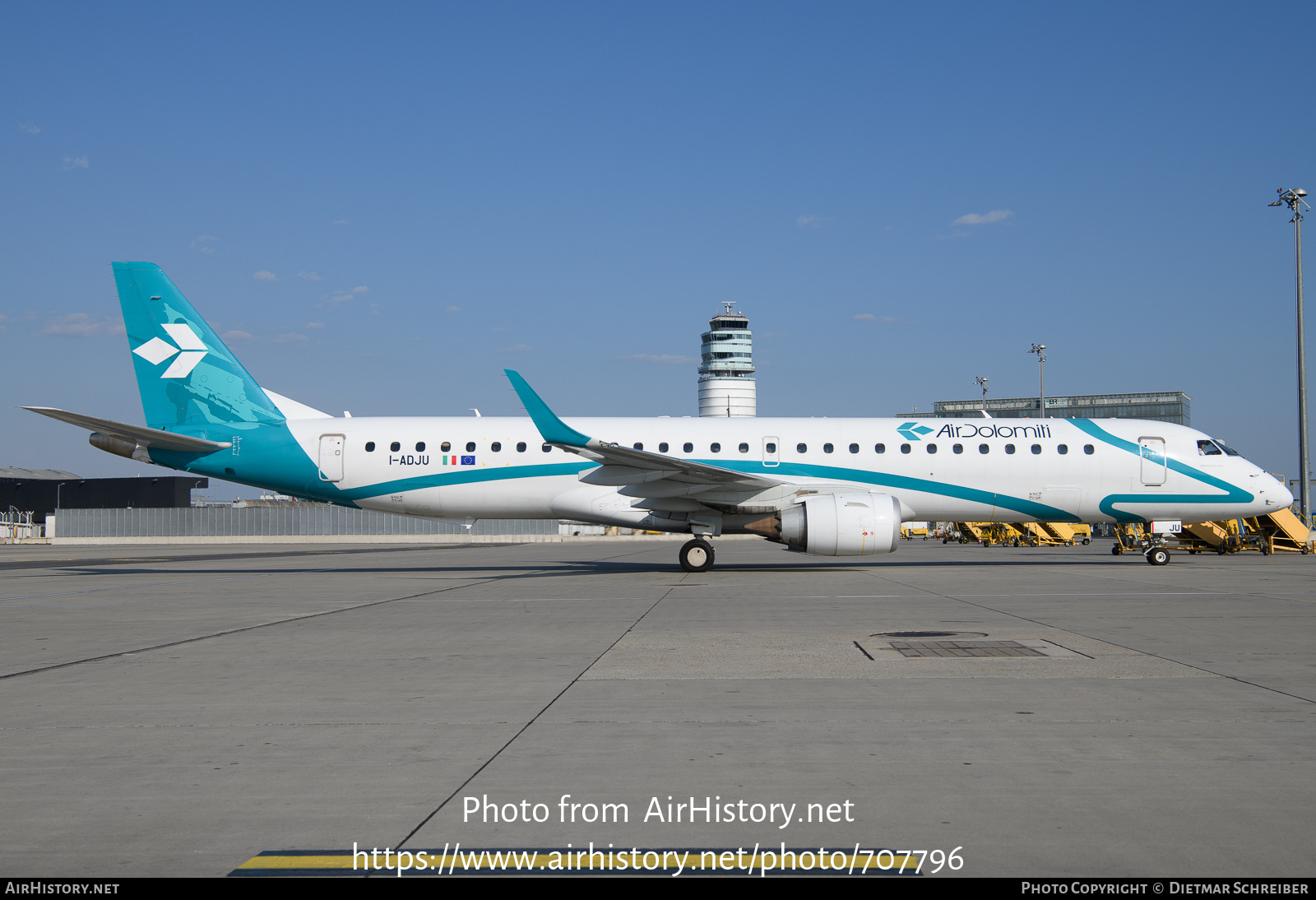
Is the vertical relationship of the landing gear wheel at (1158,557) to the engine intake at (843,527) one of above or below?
below

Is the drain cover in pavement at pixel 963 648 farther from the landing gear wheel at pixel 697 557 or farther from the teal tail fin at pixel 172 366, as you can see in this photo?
the teal tail fin at pixel 172 366

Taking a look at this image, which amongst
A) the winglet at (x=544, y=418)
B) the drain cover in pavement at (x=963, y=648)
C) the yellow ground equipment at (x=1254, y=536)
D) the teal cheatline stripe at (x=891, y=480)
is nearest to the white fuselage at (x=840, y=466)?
the teal cheatline stripe at (x=891, y=480)

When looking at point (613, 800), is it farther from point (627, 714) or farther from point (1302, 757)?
point (1302, 757)

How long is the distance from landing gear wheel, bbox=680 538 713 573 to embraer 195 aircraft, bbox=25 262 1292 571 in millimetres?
49

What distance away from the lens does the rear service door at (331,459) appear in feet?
68.3

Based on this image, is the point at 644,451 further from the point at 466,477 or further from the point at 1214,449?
the point at 1214,449

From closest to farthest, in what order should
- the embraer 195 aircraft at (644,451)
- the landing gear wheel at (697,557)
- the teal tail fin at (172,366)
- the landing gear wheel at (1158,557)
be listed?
the landing gear wheel at (697,557) < the embraer 195 aircraft at (644,451) < the teal tail fin at (172,366) < the landing gear wheel at (1158,557)

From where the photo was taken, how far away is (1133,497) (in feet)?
70.1

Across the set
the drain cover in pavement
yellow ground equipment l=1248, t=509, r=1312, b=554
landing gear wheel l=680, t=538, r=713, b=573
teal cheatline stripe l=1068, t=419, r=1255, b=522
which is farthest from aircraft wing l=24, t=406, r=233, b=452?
yellow ground equipment l=1248, t=509, r=1312, b=554

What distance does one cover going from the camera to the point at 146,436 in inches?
782

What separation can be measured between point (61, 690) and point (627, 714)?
14.6 feet

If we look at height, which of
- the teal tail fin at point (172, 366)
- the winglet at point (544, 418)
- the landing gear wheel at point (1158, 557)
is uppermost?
the teal tail fin at point (172, 366)

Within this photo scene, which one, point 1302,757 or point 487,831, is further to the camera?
point 1302,757
